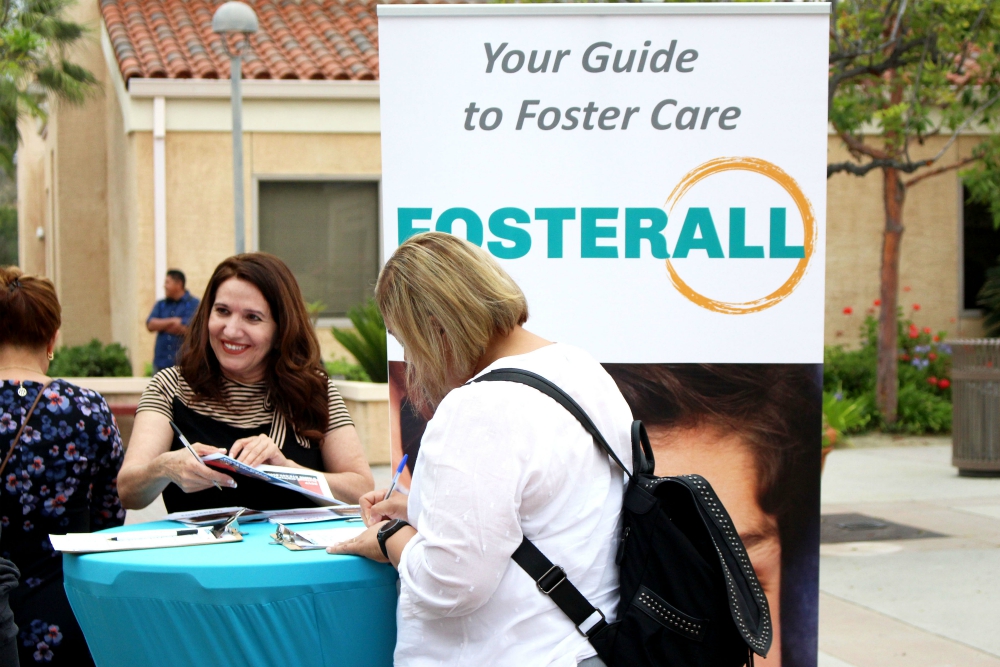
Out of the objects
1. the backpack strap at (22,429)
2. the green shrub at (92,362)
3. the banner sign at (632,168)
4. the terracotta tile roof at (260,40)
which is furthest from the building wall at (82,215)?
the backpack strap at (22,429)

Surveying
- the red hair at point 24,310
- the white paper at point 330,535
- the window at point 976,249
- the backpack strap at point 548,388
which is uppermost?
the window at point 976,249

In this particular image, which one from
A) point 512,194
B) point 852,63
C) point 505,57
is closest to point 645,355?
point 512,194

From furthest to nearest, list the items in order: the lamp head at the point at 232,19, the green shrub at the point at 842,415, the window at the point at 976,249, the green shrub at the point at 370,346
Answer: the window at the point at 976,249, the green shrub at the point at 370,346, the lamp head at the point at 232,19, the green shrub at the point at 842,415

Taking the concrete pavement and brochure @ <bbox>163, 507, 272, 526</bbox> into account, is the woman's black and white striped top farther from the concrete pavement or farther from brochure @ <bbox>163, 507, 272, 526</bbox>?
the concrete pavement

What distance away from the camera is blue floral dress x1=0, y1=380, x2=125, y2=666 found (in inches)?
108

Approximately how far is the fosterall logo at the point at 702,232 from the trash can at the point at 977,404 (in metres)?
6.45

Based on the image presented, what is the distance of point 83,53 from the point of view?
17.0m

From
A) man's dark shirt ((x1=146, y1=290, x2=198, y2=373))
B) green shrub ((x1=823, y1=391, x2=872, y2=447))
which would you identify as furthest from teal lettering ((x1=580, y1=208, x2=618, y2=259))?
man's dark shirt ((x1=146, y1=290, x2=198, y2=373))

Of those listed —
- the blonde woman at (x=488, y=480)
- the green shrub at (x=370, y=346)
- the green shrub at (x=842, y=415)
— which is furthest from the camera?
the green shrub at (x=370, y=346)

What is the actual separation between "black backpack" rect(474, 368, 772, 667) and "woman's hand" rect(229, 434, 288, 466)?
103cm

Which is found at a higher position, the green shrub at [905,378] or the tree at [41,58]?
the tree at [41,58]

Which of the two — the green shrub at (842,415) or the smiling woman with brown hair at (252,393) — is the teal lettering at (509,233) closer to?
the smiling woman with brown hair at (252,393)

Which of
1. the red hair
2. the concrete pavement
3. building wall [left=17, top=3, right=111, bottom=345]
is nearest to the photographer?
the red hair

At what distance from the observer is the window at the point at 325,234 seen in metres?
14.0
